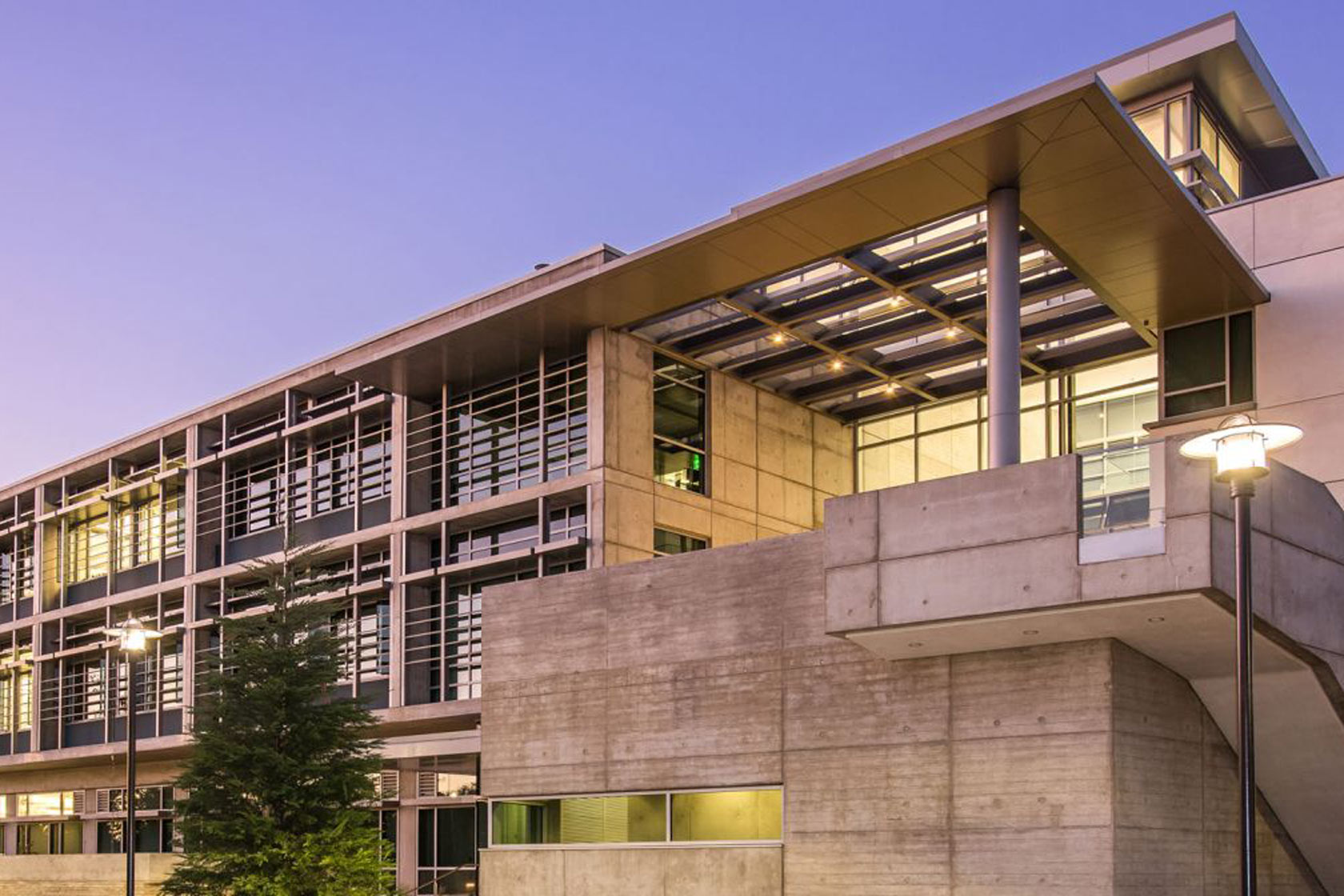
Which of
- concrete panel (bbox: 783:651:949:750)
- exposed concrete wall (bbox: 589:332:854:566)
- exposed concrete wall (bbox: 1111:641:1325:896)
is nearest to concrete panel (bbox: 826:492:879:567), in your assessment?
concrete panel (bbox: 783:651:949:750)

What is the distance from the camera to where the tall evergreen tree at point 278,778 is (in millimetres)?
27094

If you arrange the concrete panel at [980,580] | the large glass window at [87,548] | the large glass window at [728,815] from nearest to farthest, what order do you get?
the concrete panel at [980,580], the large glass window at [728,815], the large glass window at [87,548]

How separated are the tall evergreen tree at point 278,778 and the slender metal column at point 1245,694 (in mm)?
18341

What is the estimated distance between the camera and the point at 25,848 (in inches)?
2040

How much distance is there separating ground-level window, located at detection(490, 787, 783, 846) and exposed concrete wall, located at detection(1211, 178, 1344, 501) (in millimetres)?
10755

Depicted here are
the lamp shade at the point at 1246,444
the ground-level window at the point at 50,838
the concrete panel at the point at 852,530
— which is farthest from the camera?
the ground-level window at the point at 50,838

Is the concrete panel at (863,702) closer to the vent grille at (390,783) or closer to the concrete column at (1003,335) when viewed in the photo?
the concrete column at (1003,335)

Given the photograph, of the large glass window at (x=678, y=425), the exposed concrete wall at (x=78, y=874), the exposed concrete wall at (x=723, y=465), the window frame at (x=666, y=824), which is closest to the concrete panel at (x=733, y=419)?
the exposed concrete wall at (x=723, y=465)

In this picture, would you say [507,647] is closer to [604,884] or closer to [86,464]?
[604,884]

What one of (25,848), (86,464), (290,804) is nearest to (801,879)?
(290,804)

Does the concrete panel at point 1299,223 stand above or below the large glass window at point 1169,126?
below

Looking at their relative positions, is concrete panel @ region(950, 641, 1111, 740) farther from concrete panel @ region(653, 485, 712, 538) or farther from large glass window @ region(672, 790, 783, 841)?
concrete panel @ region(653, 485, 712, 538)

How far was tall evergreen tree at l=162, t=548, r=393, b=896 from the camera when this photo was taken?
27.1 meters

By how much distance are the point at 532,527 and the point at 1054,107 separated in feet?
54.1
